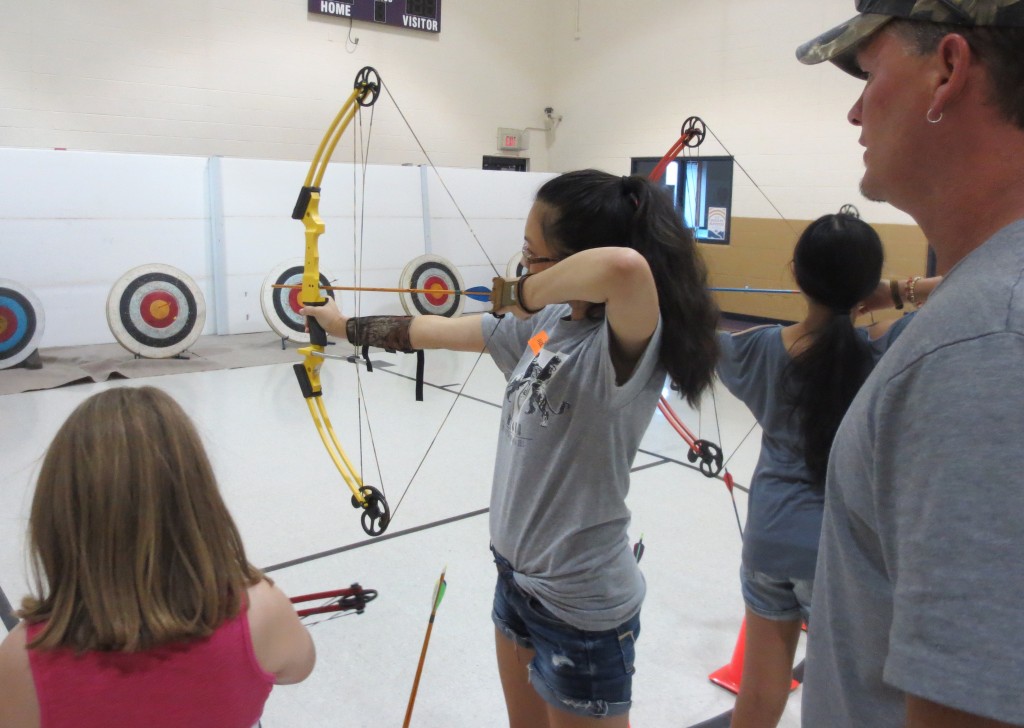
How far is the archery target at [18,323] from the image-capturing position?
14.3 ft

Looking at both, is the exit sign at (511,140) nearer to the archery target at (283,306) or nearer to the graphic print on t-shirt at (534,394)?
the archery target at (283,306)

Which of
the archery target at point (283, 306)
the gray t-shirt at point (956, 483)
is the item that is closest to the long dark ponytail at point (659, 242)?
the gray t-shirt at point (956, 483)

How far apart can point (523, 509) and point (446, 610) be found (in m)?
1.09

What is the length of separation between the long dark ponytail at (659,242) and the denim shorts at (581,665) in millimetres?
318

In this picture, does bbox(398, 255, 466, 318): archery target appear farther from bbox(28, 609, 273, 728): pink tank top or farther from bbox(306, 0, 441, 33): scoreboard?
bbox(28, 609, 273, 728): pink tank top

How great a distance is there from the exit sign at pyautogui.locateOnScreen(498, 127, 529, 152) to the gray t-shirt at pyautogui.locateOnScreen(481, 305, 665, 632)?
24.5 ft

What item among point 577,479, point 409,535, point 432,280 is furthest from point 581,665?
point 432,280

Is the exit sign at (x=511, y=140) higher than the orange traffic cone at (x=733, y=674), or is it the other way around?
the exit sign at (x=511, y=140)

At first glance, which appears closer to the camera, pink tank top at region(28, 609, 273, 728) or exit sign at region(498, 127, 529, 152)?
pink tank top at region(28, 609, 273, 728)

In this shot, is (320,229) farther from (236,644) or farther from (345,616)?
(236,644)

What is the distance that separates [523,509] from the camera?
1.02m

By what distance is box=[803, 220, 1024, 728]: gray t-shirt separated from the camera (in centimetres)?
35

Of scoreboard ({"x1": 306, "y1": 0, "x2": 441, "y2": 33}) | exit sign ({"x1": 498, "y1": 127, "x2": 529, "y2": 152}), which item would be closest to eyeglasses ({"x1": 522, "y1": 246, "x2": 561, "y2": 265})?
scoreboard ({"x1": 306, "y1": 0, "x2": 441, "y2": 33})

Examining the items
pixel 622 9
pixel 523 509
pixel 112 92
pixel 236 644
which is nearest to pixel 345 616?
pixel 523 509
